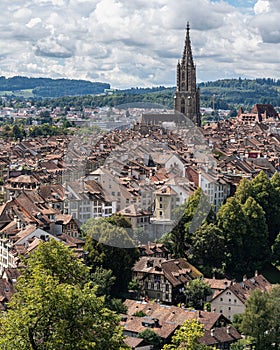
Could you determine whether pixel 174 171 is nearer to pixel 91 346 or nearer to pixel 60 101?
pixel 91 346

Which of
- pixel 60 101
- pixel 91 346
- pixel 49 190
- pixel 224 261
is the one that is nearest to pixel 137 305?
pixel 224 261

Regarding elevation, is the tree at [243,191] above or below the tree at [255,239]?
above

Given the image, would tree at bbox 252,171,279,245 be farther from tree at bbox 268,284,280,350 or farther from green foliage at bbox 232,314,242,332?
tree at bbox 268,284,280,350

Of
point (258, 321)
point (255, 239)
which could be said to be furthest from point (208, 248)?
point (258, 321)

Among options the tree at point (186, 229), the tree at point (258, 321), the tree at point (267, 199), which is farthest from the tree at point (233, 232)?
the tree at point (258, 321)

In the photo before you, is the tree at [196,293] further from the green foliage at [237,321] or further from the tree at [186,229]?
the tree at [186,229]

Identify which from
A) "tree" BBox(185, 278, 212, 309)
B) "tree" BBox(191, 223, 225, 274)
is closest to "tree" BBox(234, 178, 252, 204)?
"tree" BBox(191, 223, 225, 274)
